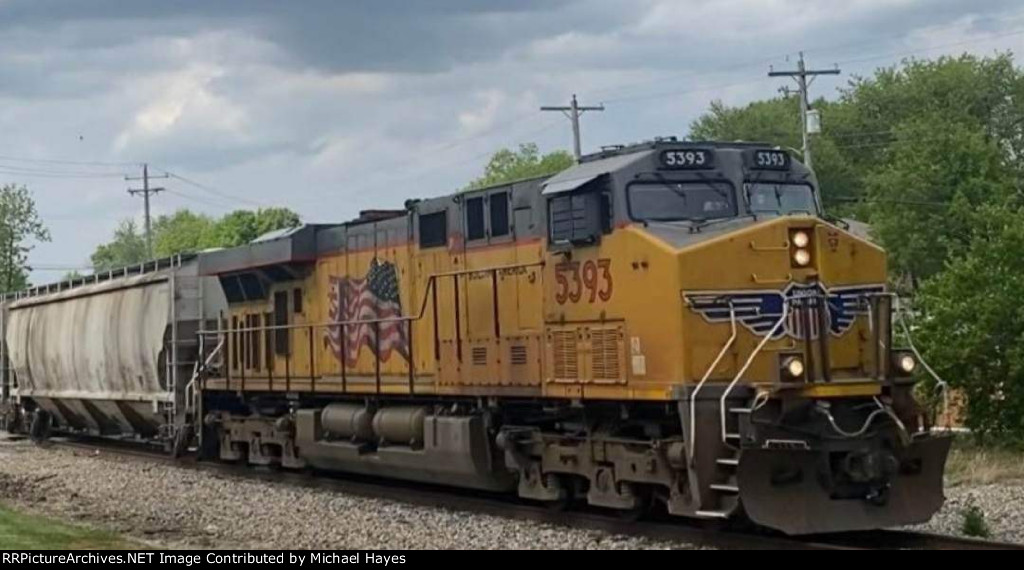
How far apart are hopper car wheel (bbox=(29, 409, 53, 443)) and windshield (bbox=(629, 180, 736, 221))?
871 inches

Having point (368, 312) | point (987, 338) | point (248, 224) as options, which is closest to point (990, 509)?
point (987, 338)

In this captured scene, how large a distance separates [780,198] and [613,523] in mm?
3738

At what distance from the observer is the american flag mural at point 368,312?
61.1ft

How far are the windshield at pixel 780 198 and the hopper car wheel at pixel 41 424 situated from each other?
22.5 metres

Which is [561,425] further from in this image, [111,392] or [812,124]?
[812,124]

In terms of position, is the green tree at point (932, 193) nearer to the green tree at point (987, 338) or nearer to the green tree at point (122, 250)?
the green tree at point (987, 338)

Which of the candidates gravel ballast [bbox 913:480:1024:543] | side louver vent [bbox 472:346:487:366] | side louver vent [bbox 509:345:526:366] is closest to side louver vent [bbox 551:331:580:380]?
side louver vent [bbox 509:345:526:366]

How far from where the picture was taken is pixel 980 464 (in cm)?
1878

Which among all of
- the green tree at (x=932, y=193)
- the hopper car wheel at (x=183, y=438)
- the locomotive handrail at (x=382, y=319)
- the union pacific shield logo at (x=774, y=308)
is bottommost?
the hopper car wheel at (x=183, y=438)

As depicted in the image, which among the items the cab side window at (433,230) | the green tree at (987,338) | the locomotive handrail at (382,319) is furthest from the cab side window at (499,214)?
the green tree at (987,338)

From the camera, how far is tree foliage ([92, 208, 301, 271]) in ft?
274

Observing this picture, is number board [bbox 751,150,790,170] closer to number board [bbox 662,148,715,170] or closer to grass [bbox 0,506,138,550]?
number board [bbox 662,148,715,170]

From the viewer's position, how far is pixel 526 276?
51.0ft
